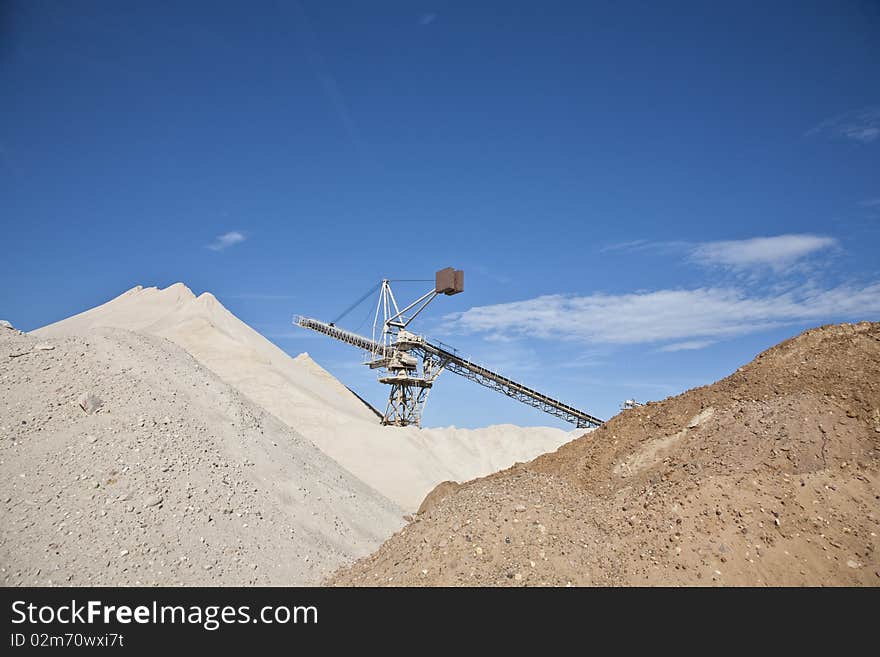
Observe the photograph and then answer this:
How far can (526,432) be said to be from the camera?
1646 inches

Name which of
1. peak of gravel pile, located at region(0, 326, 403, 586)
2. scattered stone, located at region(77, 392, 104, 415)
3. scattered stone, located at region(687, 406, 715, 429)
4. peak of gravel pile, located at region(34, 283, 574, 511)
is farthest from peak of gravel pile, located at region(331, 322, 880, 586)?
peak of gravel pile, located at region(34, 283, 574, 511)

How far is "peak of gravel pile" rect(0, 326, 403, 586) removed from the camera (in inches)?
332

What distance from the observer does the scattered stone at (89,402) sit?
1091cm

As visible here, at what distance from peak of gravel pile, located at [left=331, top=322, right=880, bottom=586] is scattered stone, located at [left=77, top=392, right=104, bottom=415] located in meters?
Result: 6.30

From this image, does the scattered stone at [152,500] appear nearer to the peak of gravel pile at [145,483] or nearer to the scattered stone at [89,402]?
the peak of gravel pile at [145,483]

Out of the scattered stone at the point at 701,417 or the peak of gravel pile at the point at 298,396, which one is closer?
the scattered stone at the point at 701,417

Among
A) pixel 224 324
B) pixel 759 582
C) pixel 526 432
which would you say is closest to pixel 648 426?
pixel 759 582

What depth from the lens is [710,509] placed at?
747cm

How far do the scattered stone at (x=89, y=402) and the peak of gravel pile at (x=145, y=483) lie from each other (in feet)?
0.11

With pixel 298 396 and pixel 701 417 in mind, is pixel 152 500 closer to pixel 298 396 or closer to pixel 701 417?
pixel 701 417


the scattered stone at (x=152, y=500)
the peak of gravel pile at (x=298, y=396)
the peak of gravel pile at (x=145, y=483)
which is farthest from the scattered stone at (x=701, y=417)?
the peak of gravel pile at (x=298, y=396)

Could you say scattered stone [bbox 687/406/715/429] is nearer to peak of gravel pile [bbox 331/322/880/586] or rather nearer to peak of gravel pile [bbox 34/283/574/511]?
peak of gravel pile [bbox 331/322/880/586]

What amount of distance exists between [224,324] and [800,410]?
27.0m

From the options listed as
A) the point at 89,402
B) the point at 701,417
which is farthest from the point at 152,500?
the point at 701,417
